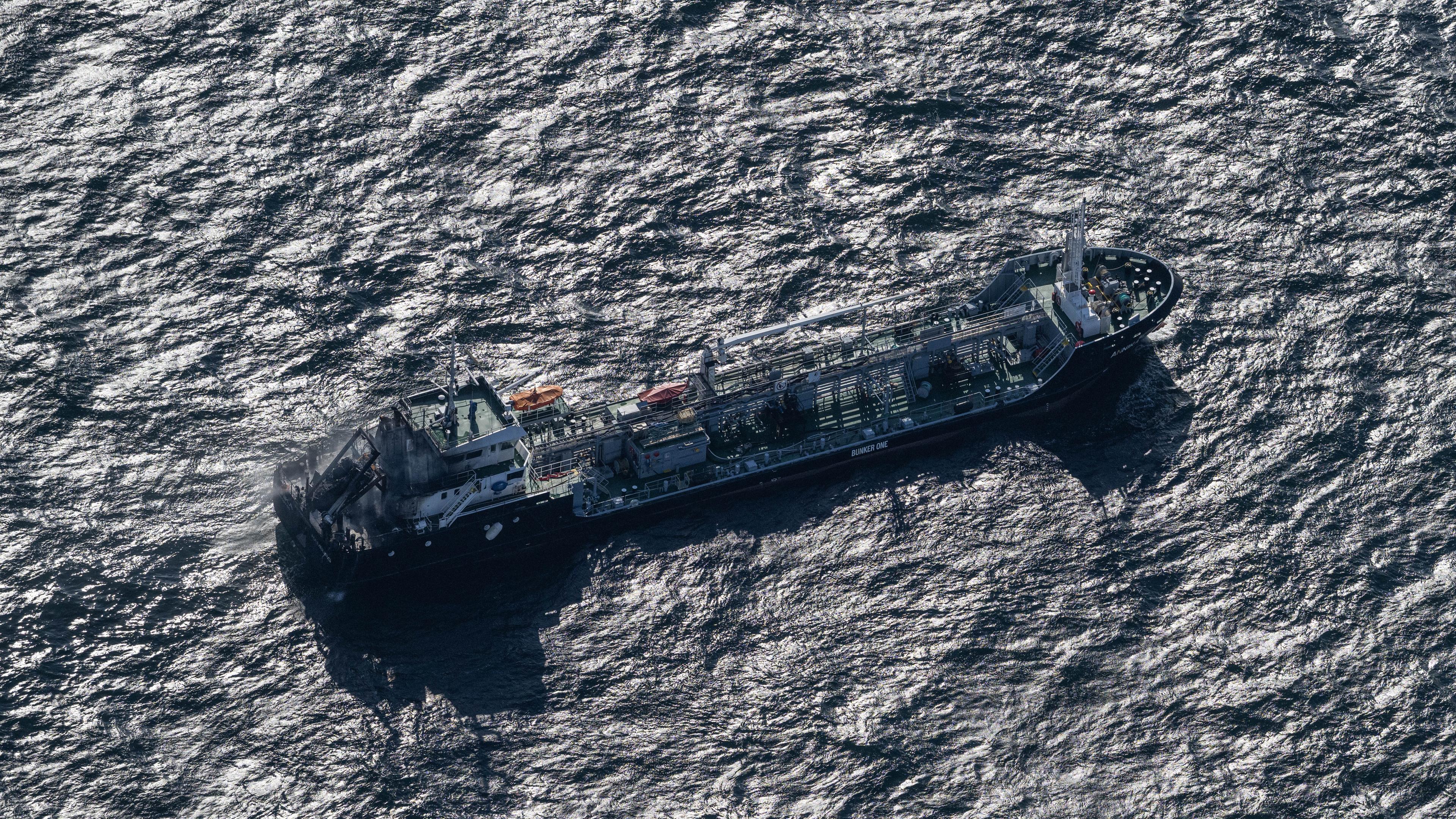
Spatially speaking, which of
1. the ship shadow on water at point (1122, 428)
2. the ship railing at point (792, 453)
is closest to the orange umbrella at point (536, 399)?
the ship railing at point (792, 453)

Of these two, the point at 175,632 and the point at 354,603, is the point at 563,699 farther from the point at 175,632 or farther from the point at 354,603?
the point at 175,632

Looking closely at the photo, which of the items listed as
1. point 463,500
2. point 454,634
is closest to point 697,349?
point 463,500

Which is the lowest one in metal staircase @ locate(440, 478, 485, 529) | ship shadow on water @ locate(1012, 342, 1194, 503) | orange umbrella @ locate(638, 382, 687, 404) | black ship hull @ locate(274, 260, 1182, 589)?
ship shadow on water @ locate(1012, 342, 1194, 503)

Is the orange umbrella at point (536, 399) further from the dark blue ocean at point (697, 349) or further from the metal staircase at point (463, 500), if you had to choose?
the metal staircase at point (463, 500)

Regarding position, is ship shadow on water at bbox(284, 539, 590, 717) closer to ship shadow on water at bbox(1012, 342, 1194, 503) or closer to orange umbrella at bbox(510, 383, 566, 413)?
orange umbrella at bbox(510, 383, 566, 413)

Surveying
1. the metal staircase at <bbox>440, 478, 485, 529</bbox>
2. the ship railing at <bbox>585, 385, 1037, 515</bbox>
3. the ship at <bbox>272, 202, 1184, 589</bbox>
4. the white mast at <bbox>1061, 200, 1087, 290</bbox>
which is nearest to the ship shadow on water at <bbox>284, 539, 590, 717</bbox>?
the ship at <bbox>272, 202, 1184, 589</bbox>

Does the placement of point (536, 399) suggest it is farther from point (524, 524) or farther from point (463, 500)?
point (463, 500)
